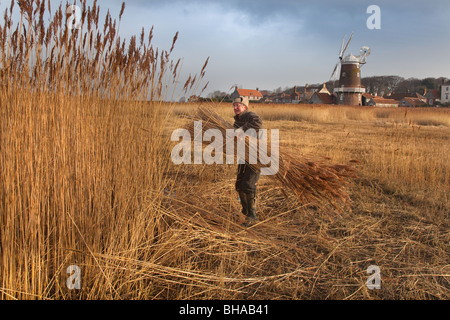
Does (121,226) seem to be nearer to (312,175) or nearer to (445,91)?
(312,175)

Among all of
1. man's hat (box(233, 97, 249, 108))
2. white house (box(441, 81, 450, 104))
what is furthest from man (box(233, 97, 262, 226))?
white house (box(441, 81, 450, 104))

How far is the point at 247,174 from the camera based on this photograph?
317 cm

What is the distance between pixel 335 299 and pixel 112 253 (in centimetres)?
146

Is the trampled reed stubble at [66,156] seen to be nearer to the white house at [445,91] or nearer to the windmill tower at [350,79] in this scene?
the windmill tower at [350,79]

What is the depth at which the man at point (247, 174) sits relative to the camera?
3.13m

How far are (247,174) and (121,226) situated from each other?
4.75 ft

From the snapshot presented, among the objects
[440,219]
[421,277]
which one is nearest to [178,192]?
[421,277]

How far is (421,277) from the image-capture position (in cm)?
238

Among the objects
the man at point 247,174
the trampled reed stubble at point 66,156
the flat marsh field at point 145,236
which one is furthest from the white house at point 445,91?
the trampled reed stubble at point 66,156

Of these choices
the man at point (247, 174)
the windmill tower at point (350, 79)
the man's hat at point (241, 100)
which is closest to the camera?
the man at point (247, 174)

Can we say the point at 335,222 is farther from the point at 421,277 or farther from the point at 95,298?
the point at 95,298

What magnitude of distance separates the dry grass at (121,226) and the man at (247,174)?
0.21 m

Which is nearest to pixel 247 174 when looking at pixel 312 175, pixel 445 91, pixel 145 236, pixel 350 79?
pixel 312 175

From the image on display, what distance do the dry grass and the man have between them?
206mm
